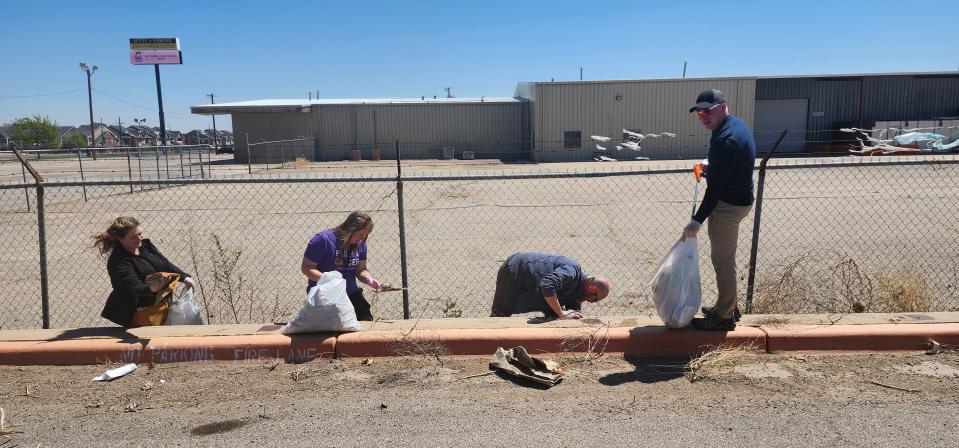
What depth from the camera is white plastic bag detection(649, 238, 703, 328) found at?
14.8ft

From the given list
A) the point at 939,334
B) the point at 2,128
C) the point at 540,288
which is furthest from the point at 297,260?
the point at 2,128

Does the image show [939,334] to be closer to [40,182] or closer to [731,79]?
[40,182]

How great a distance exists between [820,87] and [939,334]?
36899 millimetres

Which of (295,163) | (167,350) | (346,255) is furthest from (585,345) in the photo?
(295,163)

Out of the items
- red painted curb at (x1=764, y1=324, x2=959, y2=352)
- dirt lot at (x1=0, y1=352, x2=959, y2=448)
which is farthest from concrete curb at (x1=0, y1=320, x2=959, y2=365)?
dirt lot at (x1=0, y1=352, x2=959, y2=448)

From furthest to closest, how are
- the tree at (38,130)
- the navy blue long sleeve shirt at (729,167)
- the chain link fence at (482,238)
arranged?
the tree at (38,130) < the chain link fence at (482,238) < the navy blue long sleeve shirt at (729,167)

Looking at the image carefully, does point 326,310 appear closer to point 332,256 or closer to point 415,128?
point 332,256

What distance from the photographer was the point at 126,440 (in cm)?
356

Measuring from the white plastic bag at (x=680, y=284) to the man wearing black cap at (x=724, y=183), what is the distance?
5.8 inches

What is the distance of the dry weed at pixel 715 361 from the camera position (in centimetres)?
432

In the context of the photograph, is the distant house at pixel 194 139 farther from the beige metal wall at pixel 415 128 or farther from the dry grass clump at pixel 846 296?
the dry grass clump at pixel 846 296

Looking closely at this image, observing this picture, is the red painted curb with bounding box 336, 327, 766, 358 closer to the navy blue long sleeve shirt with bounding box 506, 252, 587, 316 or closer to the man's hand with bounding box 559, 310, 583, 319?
the man's hand with bounding box 559, 310, 583, 319

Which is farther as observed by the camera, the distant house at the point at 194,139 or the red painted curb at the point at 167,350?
the distant house at the point at 194,139

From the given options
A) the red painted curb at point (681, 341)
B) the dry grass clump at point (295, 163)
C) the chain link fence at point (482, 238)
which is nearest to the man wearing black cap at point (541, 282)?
the red painted curb at point (681, 341)
